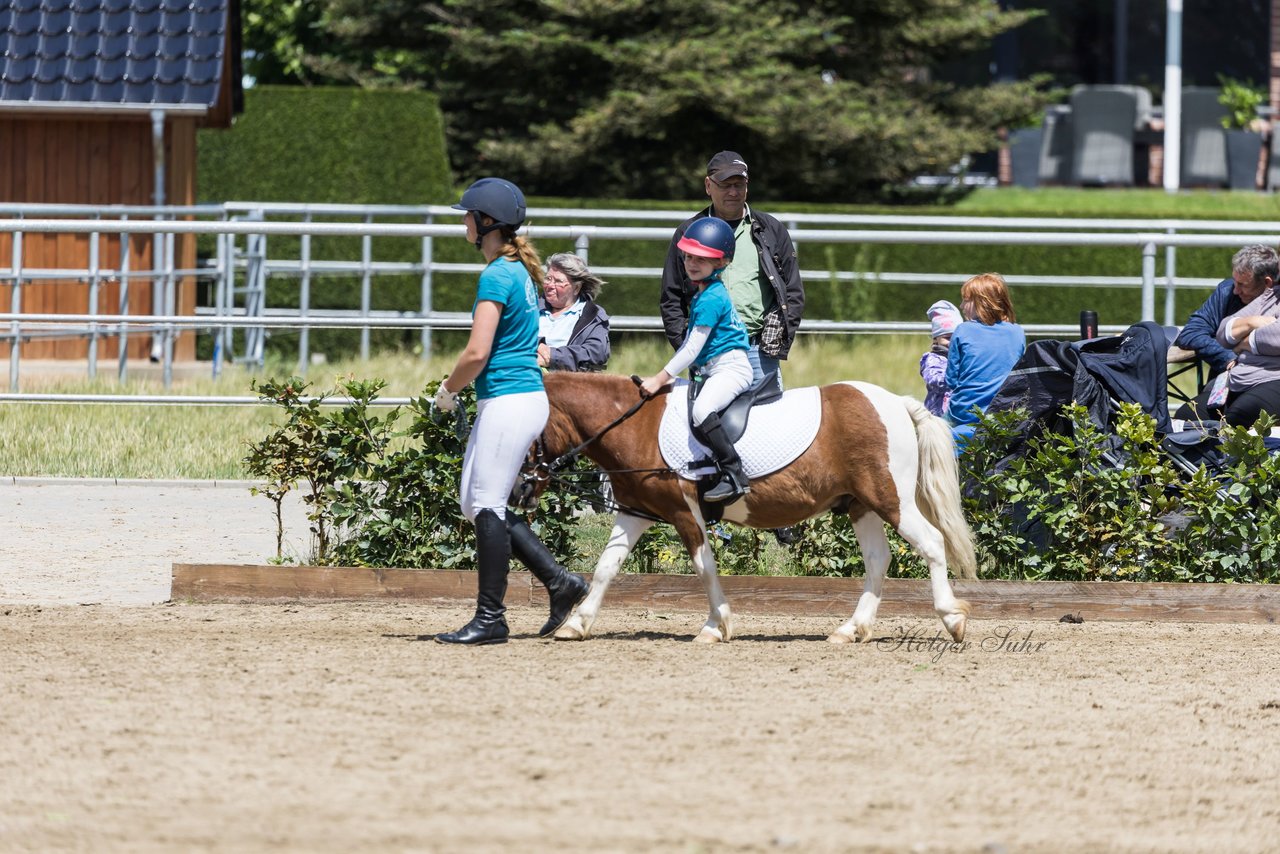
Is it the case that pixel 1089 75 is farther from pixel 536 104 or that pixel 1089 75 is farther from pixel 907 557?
pixel 907 557

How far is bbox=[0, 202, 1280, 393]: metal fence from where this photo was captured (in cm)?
1160

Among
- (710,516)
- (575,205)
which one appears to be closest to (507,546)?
(710,516)

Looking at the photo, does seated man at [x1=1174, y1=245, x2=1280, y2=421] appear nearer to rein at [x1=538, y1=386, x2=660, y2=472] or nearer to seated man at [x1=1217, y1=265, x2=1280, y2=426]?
seated man at [x1=1217, y1=265, x2=1280, y2=426]

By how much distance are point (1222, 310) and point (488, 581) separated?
4.74 m

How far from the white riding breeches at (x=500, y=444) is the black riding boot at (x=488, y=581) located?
6 centimetres

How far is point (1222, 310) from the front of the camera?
381 inches

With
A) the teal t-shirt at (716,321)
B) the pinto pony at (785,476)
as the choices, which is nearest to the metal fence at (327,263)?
the pinto pony at (785,476)

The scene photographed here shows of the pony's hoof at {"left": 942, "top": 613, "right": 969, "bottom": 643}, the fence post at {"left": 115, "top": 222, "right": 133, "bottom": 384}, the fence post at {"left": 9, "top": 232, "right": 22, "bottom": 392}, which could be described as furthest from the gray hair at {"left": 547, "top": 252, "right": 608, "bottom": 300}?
the fence post at {"left": 115, "top": 222, "right": 133, "bottom": 384}

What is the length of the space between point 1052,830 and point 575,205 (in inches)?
651

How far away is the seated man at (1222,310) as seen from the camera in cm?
934

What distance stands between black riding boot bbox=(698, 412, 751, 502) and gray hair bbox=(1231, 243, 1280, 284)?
365 centimetres

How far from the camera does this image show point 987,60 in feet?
101

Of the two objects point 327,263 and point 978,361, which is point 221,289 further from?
point 978,361

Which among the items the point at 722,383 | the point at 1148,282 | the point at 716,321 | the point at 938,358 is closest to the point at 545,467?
the point at 722,383
